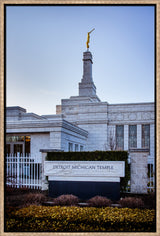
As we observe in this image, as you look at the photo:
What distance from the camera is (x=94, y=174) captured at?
856cm

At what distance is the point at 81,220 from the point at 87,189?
2.25 meters

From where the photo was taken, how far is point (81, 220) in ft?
20.9

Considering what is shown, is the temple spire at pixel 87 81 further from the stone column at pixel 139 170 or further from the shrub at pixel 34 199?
the shrub at pixel 34 199

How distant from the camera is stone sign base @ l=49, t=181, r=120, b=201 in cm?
848

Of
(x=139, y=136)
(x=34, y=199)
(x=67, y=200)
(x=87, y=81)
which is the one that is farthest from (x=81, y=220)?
(x=87, y=81)

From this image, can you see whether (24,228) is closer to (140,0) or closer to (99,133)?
(140,0)

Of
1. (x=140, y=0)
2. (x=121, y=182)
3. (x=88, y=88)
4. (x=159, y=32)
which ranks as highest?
(x=88, y=88)

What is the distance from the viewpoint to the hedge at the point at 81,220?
5941mm

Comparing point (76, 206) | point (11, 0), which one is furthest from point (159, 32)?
point (76, 206)

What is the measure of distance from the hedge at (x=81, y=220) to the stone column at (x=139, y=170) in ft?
6.83

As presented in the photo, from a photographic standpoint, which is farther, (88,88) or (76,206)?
(88,88)

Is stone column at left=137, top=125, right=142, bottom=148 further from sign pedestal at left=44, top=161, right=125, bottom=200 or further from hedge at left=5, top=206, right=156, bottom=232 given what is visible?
hedge at left=5, top=206, right=156, bottom=232

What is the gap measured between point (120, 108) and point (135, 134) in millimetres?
2930

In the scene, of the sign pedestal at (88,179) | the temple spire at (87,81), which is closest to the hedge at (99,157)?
the sign pedestal at (88,179)
